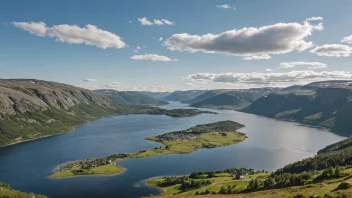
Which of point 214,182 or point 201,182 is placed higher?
point 201,182

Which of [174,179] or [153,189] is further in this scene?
[174,179]

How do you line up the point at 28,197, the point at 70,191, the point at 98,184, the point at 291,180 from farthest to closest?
1. the point at 98,184
2. the point at 70,191
3. the point at 28,197
4. the point at 291,180

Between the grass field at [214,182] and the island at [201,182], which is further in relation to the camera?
the island at [201,182]

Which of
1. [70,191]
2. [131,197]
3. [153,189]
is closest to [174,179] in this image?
[153,189]

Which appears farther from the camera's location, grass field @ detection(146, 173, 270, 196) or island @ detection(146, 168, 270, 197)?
island @ detection(146, 168, 270, 197)

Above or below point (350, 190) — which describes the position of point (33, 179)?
below

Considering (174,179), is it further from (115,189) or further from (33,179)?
(33,179)

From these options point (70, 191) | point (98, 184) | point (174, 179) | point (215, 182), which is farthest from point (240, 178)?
→ point (70, 191)

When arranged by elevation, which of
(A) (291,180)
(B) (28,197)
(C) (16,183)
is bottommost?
(C) (16,183)

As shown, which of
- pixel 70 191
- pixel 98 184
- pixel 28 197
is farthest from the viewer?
pixel 98 184

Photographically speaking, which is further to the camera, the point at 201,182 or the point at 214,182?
the point at 214,182
